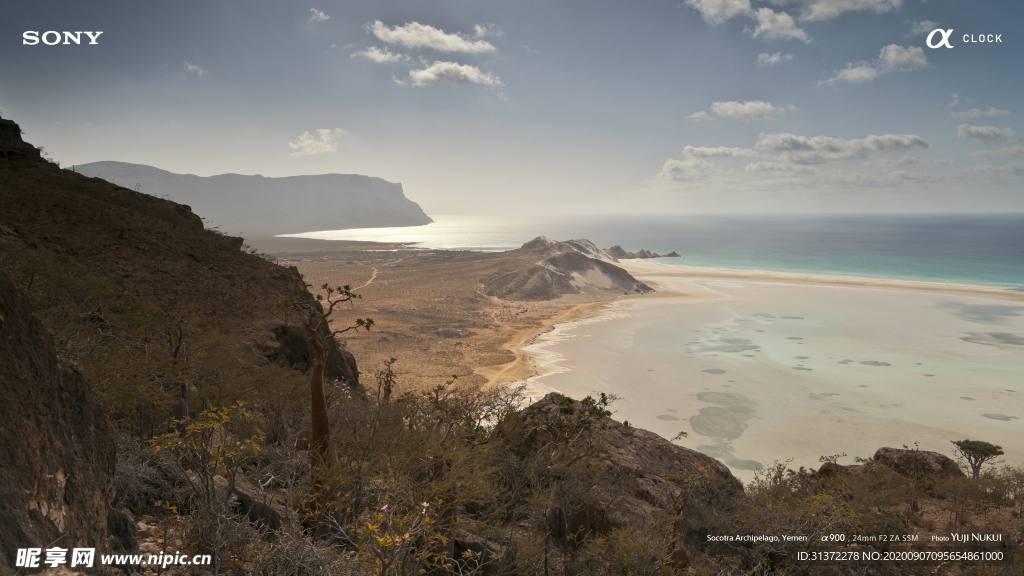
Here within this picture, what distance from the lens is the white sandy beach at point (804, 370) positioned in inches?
1064

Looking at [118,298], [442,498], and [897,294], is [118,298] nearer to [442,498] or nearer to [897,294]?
[442,498]

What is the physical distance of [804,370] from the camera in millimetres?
37500

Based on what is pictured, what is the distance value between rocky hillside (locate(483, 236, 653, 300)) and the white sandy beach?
11.0 m

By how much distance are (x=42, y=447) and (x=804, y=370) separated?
44.3 metres

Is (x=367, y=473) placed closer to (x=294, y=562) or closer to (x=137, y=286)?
(x=294, y=562)

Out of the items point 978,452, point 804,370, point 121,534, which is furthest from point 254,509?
point 804,370

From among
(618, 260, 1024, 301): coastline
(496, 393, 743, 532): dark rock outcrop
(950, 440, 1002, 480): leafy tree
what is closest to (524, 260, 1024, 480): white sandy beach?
(950, 440, 1002, 480): leafy tree

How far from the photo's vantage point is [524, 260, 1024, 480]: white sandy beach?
88.6 ft

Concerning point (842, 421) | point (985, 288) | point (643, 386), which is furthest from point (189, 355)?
point (985, 288)

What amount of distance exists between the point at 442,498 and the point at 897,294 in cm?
8502

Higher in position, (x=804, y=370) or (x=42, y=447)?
(x=42, y=447)

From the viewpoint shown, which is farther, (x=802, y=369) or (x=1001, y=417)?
(x=802, y=369)

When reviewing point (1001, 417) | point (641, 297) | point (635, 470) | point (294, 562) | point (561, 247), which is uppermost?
point (561, 247)

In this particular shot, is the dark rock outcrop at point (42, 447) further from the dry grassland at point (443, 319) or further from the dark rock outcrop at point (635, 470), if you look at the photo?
the dry grassland at point (443, 319)
